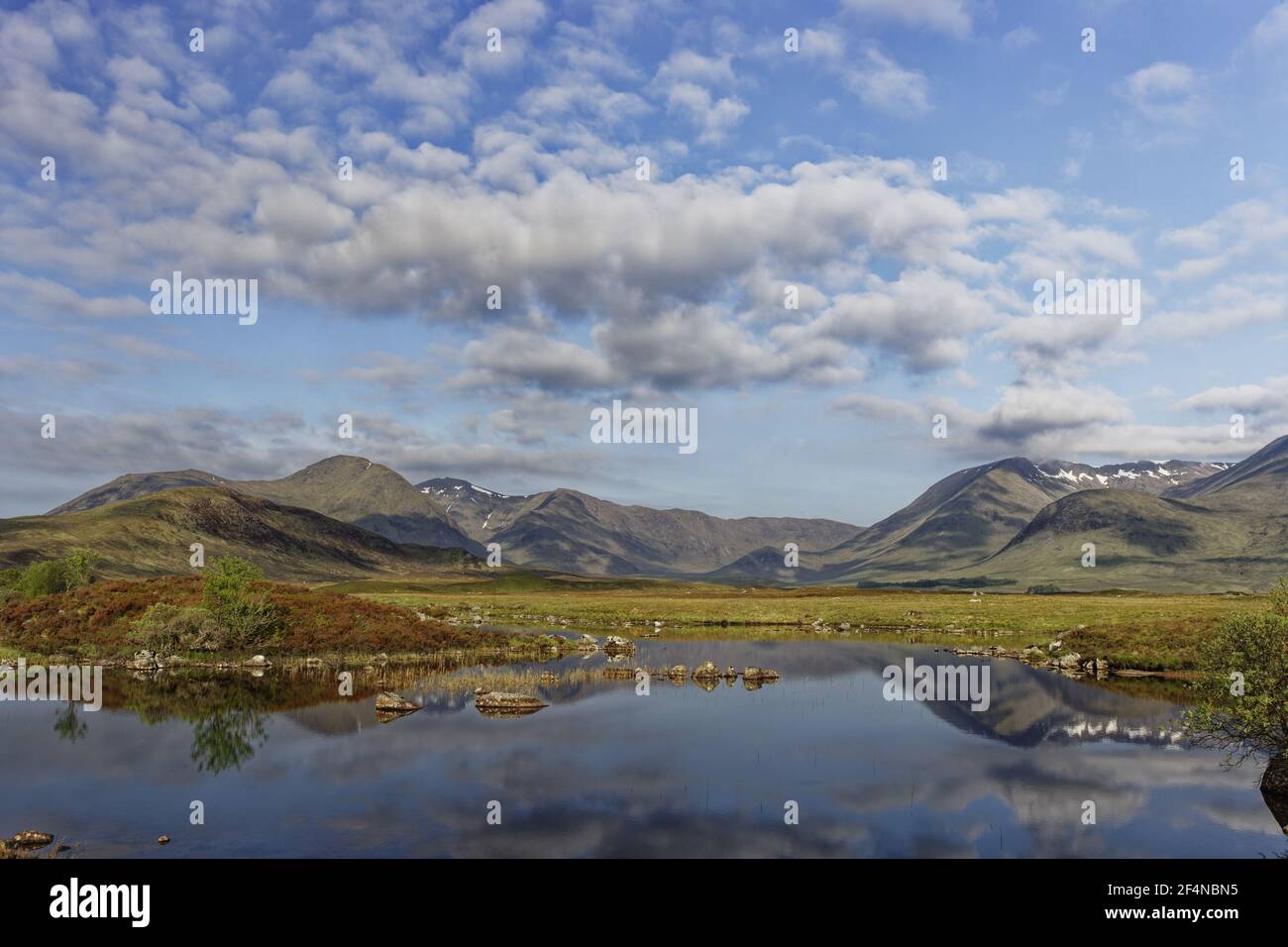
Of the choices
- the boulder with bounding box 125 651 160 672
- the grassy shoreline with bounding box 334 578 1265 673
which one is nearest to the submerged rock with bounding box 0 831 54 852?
the boulder with bounding box 125 651 160 672

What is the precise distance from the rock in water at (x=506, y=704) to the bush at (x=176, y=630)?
31053 mm

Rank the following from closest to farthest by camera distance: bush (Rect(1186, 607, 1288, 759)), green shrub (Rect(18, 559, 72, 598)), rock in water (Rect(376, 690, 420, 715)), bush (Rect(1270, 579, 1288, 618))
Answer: bush (Rect(1186, 607, 1288, 759)) → bush (Rect(1270, 579, 1288, 618)) → rock in water (Rect(376, 690, 420, 715)) → green shrub (Rect(18, 559, 72, 598))

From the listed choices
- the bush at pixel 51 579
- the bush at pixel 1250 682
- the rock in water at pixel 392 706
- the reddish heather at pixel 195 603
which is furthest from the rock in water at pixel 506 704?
the bush at pixel 51 579

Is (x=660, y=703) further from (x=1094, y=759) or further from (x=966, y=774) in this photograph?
(x=1094, y=759)

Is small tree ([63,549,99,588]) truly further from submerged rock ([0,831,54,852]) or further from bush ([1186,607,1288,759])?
bush ([1186,607,1288,759])

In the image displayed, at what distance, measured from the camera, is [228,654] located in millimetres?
63875

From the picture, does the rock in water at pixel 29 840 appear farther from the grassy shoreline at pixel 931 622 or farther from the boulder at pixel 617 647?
the grassy shoreline at pixel 931 622

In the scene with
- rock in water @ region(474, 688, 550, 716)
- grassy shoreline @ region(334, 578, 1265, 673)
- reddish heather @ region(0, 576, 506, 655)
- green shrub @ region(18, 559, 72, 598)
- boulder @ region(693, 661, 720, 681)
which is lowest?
grassy shoreline @ region(334, 578, 1265, 673)

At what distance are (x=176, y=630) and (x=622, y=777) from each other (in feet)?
164

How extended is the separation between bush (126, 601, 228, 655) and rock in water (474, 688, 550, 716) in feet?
102

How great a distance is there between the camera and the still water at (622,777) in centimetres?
2478

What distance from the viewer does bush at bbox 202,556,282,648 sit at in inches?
2569

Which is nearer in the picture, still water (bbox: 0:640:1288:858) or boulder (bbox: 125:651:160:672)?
still water (bbox: 0:640:1288:858)
